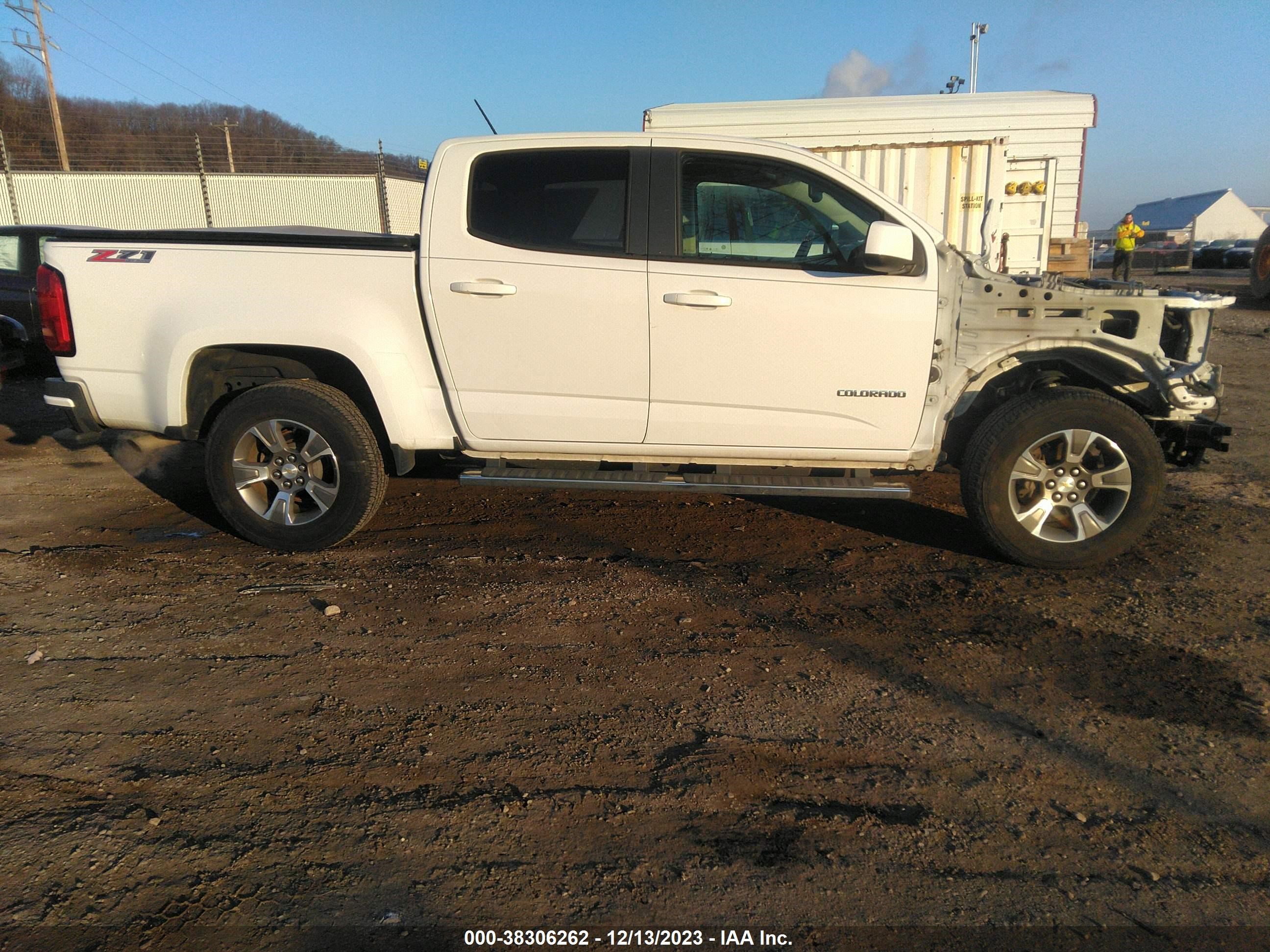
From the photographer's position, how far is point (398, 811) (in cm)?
265

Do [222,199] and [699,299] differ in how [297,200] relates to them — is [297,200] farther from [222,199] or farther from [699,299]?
[699,299]

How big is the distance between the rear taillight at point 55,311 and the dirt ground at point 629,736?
1.12 meters

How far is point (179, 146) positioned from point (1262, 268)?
978 inches

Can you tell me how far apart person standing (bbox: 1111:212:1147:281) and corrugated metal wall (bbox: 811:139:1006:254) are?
10.7 m

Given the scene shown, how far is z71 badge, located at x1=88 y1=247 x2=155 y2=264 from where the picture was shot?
438 cm

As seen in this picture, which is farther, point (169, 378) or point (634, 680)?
point (169, 378)

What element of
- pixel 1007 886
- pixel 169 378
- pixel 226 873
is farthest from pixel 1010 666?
pixel 169 378

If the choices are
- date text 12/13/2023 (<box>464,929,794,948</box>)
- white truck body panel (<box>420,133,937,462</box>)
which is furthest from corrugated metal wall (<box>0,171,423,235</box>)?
date text 12/13/2023 (<box>464,929,794,948</box>)

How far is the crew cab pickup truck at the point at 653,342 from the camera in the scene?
424 centimetres

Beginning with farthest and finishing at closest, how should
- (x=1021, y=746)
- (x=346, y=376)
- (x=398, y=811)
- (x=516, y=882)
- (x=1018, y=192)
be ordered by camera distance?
(x=1018, y=192) < (x=346, y=376) < (x=1021, y=746) < (x=398, y=811) < (x=516, y=882)

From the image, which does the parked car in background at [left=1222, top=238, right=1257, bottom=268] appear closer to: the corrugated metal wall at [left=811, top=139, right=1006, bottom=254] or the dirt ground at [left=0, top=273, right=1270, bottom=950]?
the corrugated metal wall at [left=811, top=139, right=1006, bottom=254]

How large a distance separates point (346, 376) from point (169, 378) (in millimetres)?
844

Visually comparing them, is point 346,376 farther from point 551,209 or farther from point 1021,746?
point 1021,746

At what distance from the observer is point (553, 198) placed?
4395 mm
